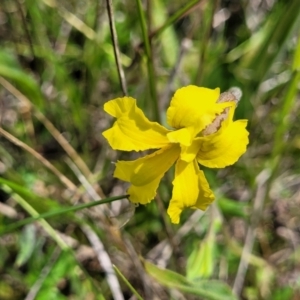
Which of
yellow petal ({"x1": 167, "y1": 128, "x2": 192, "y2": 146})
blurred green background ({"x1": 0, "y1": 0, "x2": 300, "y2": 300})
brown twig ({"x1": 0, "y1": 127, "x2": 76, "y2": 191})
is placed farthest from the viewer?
blurred green background ({"x1": 0, "y1": 0, "x2": 300, "y2": 300})

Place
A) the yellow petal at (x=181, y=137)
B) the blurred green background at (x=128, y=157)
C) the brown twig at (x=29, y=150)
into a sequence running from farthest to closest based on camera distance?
the blurred green background at (x=128, y=157) → the brown twig at (x=29, y=150) → the yellow petal at (x=181, y=137)

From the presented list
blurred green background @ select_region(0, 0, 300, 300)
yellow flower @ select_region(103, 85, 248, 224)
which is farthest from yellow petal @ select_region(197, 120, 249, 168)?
blurred green background @ select_region(0, 0, 300, 300)

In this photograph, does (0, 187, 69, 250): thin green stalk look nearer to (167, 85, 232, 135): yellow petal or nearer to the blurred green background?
the blurred green background

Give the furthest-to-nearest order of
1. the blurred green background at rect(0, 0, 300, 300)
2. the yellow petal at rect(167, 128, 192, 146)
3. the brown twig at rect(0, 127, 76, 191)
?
the blurred green background at rect(0, 0, 300, 300) → the brown twig at rect(0, 127, 76, 191) → the yellow petal at rect(167, 128, 192, 146)

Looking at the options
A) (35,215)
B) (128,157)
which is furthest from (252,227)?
(35,215)

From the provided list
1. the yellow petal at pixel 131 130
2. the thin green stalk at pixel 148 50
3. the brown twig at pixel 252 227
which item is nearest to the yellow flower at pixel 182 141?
the yellow petal at pixel 131 130

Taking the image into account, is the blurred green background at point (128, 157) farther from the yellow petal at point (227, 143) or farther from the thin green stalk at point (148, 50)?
the yellow petal at point (227, 143)

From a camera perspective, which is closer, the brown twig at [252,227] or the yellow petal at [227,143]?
the yellow petal at [227,143]
